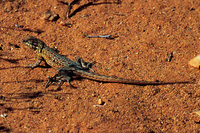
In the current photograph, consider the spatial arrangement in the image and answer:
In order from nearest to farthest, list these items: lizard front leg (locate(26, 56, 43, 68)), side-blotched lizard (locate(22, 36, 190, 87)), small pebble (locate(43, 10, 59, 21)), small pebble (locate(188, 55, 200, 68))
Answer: side-blotched lizard (locate(22, 36, 190, 87))
small pebble (locate(188, 55, 200, 68))
lizard front leg (locate(26, 56, 43, 68))
small pebble (locate(43, 10, 59, 21))

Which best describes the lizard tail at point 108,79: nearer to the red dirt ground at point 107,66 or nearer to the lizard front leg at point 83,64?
the red dirt ground at point 107,66

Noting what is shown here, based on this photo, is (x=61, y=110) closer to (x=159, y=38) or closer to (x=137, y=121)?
(x=137, y=121)

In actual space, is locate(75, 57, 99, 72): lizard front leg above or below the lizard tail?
above

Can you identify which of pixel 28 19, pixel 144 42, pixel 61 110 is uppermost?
pixel 28 19

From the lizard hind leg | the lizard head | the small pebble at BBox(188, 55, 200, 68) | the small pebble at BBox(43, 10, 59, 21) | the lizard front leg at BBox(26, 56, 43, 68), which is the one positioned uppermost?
the small pebble at BBox(43, 10, 59, 21)

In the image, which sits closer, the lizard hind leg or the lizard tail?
the lizard tail

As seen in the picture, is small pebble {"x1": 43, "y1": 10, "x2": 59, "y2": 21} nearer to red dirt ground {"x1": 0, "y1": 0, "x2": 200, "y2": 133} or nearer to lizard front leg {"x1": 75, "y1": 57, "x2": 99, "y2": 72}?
red dirt ground {"x1": 0, "y1": 0, "x2": 200, "y2": 133}

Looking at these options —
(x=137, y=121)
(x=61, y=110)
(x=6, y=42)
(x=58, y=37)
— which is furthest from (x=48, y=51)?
(x=137, y=121)

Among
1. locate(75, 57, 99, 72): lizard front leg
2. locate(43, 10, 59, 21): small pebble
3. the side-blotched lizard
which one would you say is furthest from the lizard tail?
locate(43, 10, 59, 21): small pebble
